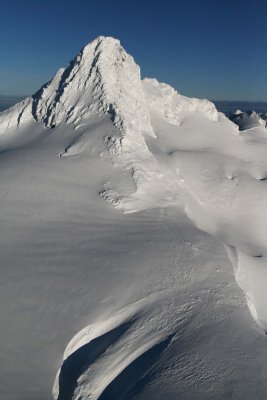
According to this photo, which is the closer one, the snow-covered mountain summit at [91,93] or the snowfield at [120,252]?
the snowfield at [120,252]

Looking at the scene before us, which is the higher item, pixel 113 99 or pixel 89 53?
pixel 89 53

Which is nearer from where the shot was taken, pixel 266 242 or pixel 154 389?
pixel 154 389

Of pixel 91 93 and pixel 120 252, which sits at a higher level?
pixel 91 93

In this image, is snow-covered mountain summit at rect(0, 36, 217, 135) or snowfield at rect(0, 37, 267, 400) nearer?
snowfield at rect(0, 37, 267, 400)

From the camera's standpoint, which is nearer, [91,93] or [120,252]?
[120,252]

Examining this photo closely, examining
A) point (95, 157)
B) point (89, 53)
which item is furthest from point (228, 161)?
point (89, 53)

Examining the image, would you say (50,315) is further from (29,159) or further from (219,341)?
(29,159)

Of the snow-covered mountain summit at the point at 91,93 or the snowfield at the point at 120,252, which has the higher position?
the snow-covered mountain summit at the point at 91,93

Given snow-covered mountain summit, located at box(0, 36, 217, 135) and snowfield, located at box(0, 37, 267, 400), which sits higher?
snow-covered mountain summit, located at box(0, 36, 217, 135)
